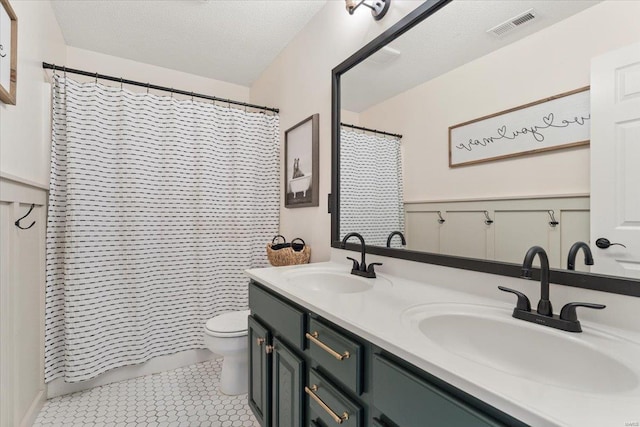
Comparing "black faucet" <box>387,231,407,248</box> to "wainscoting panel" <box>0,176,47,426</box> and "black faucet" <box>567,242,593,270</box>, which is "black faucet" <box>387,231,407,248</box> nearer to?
"black faucet" <box>567,242,593,270</box>

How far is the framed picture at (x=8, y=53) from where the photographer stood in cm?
113

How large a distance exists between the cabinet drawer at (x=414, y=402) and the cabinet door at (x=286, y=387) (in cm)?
42

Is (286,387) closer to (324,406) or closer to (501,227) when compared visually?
(324,406)

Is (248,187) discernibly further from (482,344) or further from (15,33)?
(482,344)

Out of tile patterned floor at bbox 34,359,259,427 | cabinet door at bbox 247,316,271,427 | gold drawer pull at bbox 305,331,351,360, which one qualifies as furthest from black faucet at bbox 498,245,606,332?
tile patterned floor at bbox 34,359,259,427

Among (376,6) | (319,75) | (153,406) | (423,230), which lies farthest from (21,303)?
(376,6)

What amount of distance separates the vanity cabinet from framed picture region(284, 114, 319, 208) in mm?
805

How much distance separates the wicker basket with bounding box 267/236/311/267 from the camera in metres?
1.96

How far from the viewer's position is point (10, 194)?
1.29 m

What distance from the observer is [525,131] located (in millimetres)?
947

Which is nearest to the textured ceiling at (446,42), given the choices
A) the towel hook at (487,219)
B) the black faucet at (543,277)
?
the towel hook at (487,219)

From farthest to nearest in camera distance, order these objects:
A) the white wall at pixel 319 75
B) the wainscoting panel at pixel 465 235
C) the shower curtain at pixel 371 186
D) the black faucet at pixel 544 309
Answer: the white wall at pixel 319 75, the shower curtain at pixel 371 186, the wainscoting panel at pixel 465 235, the black faucet at pixel 544 309

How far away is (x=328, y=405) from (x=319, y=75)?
182 cm

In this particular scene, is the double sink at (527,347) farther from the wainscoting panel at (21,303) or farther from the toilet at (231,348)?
the wainscoting panel at (21,303)
